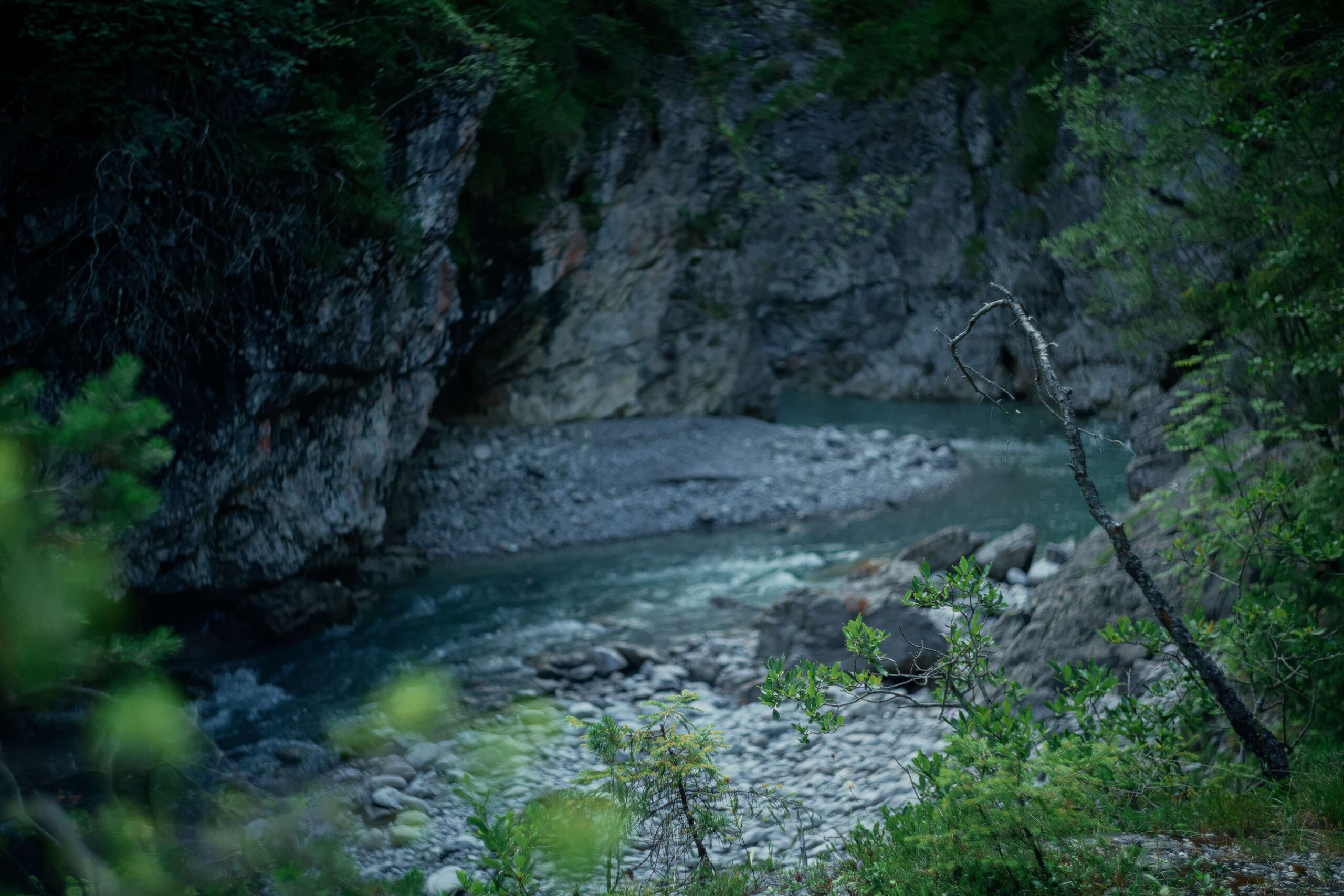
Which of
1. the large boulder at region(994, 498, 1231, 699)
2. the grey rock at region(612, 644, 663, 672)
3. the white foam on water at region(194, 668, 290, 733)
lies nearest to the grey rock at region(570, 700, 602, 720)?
the grey rock at region(612, 644, 663, 672)

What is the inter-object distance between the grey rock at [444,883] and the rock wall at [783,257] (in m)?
11.5

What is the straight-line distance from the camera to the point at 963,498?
1551 centimetres

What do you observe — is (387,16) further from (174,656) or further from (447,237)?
(174,656)

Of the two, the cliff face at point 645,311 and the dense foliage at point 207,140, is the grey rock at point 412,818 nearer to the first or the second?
the cliff face at point 645,311

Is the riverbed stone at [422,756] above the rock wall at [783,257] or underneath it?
underneath

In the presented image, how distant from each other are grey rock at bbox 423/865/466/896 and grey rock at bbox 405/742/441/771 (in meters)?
1.48

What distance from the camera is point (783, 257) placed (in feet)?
75.5

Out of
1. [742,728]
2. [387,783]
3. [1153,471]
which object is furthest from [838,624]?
[387,783]

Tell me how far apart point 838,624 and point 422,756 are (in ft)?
13.0

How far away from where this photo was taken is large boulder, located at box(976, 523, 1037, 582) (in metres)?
9.80

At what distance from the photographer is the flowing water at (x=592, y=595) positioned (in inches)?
349

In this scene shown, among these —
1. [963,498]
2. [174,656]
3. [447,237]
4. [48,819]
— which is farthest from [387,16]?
[963,498]

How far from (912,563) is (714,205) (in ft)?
38.1

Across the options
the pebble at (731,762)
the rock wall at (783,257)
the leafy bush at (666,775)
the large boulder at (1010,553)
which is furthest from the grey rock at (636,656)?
the rock wall at (783,257)
